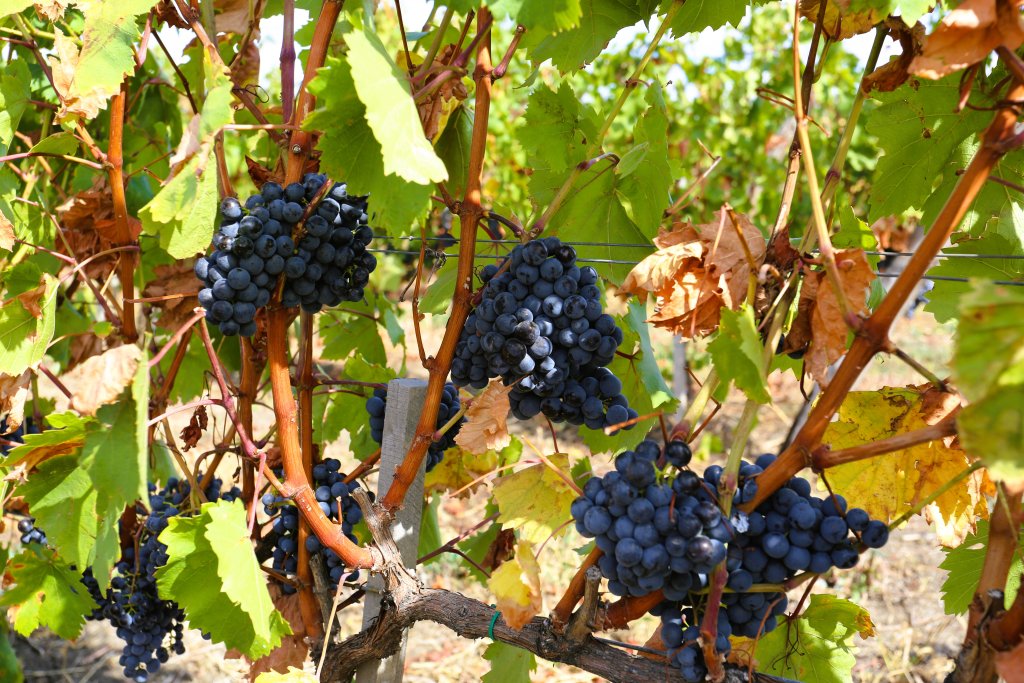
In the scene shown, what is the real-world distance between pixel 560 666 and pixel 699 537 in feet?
8.16

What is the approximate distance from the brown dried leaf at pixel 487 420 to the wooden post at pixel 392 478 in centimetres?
25

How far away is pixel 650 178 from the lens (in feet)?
5.13

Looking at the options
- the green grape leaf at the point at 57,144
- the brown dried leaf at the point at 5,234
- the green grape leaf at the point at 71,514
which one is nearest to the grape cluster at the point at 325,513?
the green grape leaf at the point at 71,514

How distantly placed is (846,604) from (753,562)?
41 centimetres

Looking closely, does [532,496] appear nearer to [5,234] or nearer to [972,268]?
[972,268]

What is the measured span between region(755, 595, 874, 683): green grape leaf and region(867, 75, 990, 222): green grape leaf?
0.68 meters

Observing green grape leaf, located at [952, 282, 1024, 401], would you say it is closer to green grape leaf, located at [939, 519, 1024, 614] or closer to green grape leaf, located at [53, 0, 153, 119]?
green grape leaf, located at [939, 519, 1024, 614]

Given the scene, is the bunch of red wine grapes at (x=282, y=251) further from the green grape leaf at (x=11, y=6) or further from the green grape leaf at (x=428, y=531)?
the green grape leaf at (x=428, y=531)

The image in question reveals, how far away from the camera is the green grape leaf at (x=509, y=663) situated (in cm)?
158

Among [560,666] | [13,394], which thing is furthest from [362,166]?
[560,666]

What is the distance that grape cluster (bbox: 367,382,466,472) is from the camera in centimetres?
153

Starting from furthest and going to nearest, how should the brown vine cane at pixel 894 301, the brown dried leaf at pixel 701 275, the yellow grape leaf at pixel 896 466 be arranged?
1. the yellow grape leaf at pixel 896 466
2. the brown dried leaf at pixel 701 275
3. the brown vine cane at pixel 894 301

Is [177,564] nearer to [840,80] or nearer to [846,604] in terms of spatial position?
[846,604]

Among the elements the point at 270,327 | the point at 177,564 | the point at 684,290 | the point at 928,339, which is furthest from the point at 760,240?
the point at 928,339
